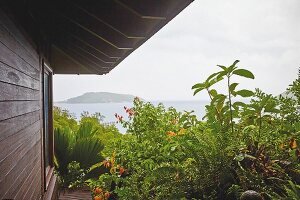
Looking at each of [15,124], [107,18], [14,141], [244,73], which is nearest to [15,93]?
[15,124]

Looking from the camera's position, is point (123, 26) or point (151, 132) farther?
point (151, 132)

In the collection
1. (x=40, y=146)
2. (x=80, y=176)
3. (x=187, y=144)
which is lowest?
(x=80, y=176)

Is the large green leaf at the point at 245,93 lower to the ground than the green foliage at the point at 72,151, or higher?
higher

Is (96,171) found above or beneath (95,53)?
beneath

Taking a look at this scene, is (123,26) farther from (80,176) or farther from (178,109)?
(80,176)

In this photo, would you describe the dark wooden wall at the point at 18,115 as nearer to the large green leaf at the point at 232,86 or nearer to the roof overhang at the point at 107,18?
the roof overhang at the point at 107,18

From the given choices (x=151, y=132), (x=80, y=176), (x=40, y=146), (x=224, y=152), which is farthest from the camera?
(x=80, y=176)

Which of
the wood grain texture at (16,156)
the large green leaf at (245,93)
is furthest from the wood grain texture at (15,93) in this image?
the large green leaf at (245,93)

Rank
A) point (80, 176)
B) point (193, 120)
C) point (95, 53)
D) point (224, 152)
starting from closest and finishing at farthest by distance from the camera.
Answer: point (224, 152)
point (193, 120)
point (95, 53)
point (80, 176)

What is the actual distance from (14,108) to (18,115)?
0.16 metres

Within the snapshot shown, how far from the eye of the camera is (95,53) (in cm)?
451

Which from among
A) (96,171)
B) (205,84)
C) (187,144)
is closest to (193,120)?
(205,84)

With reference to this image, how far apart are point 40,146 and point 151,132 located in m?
1.30

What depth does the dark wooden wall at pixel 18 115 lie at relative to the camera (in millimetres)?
1946
